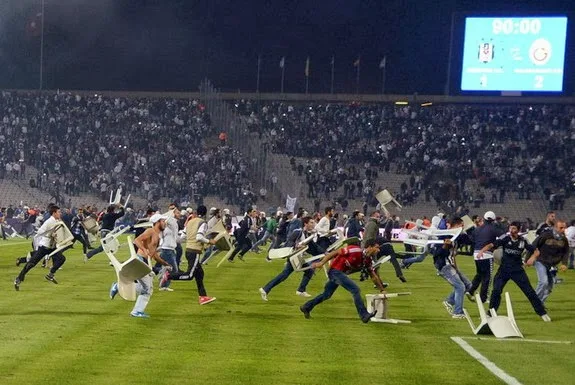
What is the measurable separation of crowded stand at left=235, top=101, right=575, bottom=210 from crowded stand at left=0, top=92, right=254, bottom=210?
3.91 meters

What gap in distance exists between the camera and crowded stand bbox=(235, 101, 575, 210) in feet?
209

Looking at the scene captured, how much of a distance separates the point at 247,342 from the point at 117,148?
5677cm

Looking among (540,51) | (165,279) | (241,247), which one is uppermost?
(540,51)

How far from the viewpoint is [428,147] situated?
229 ft

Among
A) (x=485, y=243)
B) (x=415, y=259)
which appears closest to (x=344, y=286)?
(x=485, y=243)

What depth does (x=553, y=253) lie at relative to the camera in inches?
898

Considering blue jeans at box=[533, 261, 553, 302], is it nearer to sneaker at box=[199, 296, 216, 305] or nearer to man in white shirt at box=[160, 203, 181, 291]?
sneaker at box=[199, 296, 216, 305]

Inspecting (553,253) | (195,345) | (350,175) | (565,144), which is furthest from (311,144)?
(195,345)

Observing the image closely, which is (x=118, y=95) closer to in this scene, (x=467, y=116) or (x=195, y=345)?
(x=467, y=116)

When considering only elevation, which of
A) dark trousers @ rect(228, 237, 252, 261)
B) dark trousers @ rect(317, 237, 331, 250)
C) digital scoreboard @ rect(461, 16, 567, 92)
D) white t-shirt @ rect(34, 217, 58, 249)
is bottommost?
dark trousers @ rect(228, 237, 252, 261)

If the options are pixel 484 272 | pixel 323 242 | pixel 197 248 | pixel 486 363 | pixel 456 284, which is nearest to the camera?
pixel 486 363

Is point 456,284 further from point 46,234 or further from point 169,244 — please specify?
point 46,234

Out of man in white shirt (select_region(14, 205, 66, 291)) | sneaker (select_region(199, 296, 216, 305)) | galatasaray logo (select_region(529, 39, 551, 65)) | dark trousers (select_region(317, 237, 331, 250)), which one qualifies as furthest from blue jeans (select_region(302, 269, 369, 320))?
galatasaray logo (select_region(529, 39, 551, 65))

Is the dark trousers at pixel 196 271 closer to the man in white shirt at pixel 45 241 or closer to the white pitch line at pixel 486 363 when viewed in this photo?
the man in white shirt at pixel 45 241
